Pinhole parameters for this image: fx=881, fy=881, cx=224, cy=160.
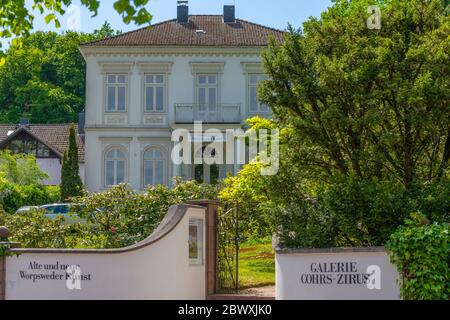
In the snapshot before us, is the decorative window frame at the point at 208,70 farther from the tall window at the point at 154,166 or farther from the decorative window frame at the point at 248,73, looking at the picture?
the tall window at the point at 154,166

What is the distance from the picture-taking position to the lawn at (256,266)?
65.2 feet

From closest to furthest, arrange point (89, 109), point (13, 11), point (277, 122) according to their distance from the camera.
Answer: point (13, 11) → point (277, 122) → point (89, 109)

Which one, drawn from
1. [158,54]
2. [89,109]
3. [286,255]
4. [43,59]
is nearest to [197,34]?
[158,54]

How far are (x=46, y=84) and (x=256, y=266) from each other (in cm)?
5272

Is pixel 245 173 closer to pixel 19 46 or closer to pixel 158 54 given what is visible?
pixel 19 46

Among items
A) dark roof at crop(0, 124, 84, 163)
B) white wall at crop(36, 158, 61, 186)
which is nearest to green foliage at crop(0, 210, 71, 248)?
dark roof at crop(0, 124, 84, 163)

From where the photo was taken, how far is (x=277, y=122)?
748 inches

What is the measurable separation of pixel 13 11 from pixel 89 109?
33634 mm

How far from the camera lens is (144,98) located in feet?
156

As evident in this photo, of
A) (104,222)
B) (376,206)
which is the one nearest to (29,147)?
(104,222)

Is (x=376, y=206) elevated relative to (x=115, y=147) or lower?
lower

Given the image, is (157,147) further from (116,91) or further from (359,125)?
(359,125)

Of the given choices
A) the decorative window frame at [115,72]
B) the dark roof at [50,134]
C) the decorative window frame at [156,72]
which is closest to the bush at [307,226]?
the decorative window frame at [156,72]

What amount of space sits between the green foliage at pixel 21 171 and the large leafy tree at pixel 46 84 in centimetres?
2073
